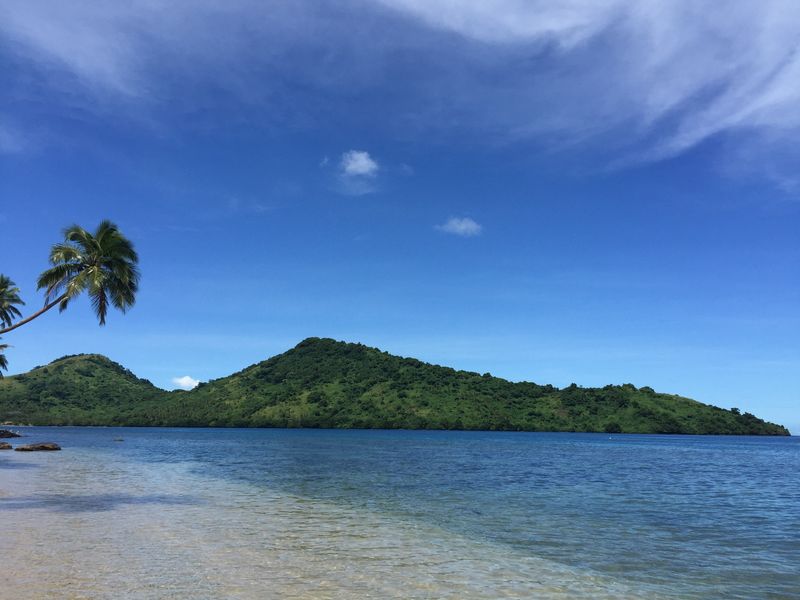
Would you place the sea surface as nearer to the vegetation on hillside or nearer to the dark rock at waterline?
the vegetation on hillside

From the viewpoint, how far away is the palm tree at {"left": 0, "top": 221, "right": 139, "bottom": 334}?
27.9 m

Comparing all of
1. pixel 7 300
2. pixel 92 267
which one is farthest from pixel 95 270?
pixel 7 300

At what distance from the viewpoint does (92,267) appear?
2836cm

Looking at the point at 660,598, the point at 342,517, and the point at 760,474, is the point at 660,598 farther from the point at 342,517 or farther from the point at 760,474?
the point at 760,474

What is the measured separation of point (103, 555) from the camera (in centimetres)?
1606

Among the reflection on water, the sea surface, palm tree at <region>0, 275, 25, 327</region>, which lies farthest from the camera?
palm tree at <region>0, 275, 25, 327</region>

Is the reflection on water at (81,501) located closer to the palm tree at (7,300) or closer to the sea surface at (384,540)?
the sea surface at (384,540)

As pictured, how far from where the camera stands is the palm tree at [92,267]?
2791 cm

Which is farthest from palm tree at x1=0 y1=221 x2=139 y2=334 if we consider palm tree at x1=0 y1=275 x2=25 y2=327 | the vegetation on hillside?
palm tree at x1=0 y1=275 x2=25 y2=327

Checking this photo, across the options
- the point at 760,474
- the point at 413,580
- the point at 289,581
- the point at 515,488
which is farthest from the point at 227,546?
the point at 760,474

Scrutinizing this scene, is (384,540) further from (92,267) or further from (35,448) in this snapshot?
(35,448)

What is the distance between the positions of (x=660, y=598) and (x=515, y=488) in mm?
26083

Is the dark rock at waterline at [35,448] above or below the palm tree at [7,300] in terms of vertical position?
below

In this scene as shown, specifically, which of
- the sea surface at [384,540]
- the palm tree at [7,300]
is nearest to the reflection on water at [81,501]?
the sea surface at [384,540]
